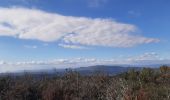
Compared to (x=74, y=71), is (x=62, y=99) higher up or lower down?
lower down

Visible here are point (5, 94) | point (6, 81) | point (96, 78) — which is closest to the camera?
point (5, 94)

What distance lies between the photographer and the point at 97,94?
48.2ft

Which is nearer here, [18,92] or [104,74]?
[18,92]

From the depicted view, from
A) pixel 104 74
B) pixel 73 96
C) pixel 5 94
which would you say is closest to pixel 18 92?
pixel 5 94

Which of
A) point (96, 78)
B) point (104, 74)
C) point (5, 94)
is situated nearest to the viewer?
point (5, 94)

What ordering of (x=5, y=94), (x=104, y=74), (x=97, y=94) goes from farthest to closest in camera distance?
(x=104, y=74) < (x=97, y=94) < (x=5, y=94)

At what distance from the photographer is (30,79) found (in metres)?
16.8

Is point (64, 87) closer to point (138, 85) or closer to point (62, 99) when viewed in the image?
point (62, 99)

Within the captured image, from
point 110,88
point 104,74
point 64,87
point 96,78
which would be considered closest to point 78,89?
point 64,87

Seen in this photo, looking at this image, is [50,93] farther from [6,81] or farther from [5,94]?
[6,81]

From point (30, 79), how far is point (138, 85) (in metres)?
5.54

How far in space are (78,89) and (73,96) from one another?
1064mm

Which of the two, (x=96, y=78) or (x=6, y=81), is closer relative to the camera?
(x=6, y=81)

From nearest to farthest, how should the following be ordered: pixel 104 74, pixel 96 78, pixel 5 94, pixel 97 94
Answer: pixel 5 94
pixel 97 94
pixel 96 78
pixel 104 74
